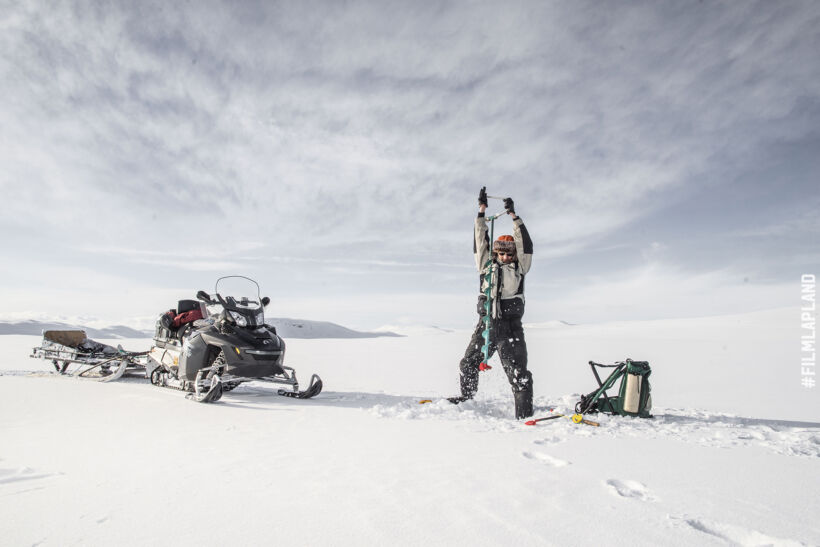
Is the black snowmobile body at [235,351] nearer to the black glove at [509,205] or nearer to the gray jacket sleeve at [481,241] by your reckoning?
the gray jacket sleeve at [481,241]

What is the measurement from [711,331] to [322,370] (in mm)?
20064

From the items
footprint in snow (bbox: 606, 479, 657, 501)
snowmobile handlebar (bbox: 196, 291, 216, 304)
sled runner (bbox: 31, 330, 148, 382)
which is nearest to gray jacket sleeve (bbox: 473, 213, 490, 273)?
→ footprint in snow (bbox: 606, 479, 657, 501)

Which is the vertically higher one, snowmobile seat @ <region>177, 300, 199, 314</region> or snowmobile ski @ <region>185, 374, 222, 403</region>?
snowmobile seat @ <region>177, 300, 199, 314</region>

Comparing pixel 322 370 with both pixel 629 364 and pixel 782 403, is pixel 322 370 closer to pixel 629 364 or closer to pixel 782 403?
pixel 629 364

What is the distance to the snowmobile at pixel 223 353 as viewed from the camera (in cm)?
562

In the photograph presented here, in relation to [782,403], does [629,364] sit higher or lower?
higher

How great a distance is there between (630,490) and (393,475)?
51.3 inches

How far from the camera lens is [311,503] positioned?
2072 millimetres

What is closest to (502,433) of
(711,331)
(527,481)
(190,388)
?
(527,481)

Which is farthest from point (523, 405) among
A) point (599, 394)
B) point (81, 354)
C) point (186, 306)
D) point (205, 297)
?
point (81, 354)

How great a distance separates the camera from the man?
482 centimetres

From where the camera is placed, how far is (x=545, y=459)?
286 centimetres

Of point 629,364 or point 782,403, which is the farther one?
A: point 782,403

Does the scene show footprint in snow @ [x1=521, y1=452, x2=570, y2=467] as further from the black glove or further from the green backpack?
the black glove
